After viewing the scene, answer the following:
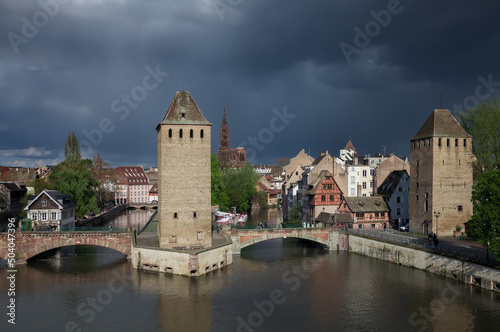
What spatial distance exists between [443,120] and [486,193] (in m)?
19.8

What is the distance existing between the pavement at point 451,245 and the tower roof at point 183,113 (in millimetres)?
26425

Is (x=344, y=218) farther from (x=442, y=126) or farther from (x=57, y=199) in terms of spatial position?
(x=57, y=199)

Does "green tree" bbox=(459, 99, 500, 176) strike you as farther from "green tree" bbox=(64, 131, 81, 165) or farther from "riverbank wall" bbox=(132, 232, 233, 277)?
"green tree" bbox=(64, 131, 81, 165)

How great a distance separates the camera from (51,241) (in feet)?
165

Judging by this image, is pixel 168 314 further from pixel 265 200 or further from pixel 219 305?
pixel 265 200

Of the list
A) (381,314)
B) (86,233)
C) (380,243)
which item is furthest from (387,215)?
Result: (86,233)

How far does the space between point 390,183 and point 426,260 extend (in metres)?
26.1

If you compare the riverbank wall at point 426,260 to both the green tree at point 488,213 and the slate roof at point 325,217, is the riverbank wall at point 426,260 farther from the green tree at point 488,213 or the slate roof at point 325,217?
the slate roof at point 325,217

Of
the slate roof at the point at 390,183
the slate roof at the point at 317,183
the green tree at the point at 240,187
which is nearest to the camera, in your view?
the slate roof at the point at 390,183

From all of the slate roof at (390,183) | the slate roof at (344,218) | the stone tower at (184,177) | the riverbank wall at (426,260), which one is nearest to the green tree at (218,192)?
the slate roof at (344,218)

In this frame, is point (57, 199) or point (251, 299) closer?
point (251, 299)

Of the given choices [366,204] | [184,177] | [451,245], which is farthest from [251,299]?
[366,204]

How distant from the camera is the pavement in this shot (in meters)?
41.6

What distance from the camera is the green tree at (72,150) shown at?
103812mm
